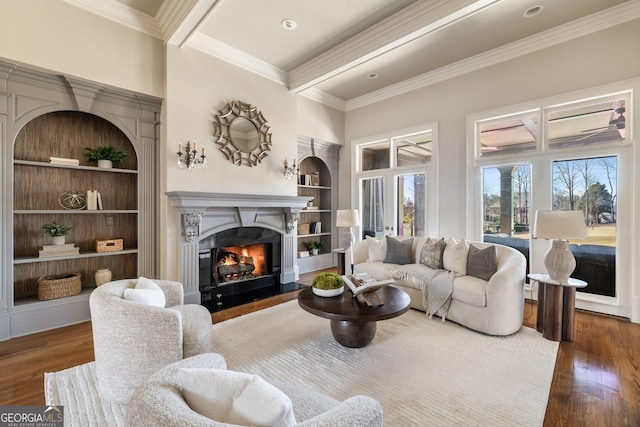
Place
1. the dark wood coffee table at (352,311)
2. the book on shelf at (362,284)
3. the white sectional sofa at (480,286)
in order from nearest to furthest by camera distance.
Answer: the dark wood coffee table at (352,311)
the book on shelf at (362,284)
the white sectional sofa at (480,286)

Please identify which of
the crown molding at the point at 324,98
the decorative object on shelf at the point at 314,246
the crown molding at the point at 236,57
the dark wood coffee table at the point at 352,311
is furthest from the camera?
the decorative object on shelf at the point at 314,246

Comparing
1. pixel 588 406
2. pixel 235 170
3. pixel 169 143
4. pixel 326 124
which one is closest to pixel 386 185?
pixel 326 124

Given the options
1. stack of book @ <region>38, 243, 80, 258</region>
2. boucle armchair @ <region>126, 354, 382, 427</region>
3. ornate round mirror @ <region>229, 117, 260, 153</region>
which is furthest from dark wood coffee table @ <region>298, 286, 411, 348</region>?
stack of book @ <region>38, 243, 80, 258</region>

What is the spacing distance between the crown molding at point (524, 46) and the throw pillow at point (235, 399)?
5078 millimetres

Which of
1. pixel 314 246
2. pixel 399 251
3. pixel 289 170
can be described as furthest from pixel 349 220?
pixel 314 246

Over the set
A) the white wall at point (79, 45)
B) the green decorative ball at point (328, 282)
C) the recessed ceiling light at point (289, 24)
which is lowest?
the green decorative ball at point (328, 282)

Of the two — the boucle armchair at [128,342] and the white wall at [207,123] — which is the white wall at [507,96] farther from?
the boucle armchair at [128,342]

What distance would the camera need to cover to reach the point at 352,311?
2.37 metres

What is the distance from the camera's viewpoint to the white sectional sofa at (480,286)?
9.33ft

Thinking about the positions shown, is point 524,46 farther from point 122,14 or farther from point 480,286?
point 122,14

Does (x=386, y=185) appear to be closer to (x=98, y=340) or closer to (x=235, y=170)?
(x=235, y=170)

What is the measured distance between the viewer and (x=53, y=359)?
2.45 meters

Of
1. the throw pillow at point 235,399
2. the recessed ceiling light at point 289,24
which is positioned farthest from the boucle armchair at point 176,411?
the recessed ceiling light at point 289,24

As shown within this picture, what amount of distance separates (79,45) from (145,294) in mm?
2953
